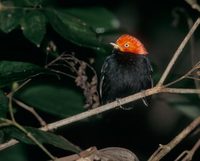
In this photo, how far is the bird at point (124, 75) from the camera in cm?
487

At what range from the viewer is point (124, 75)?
4.88 metres

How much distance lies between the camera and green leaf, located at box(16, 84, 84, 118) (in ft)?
11.3

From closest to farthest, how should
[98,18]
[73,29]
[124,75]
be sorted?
1. [73,29]
2. [98,18]
3. [124,75]

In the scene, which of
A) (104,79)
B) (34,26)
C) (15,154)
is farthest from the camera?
(104,79)

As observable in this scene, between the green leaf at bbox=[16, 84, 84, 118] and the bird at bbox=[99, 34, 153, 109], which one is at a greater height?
the green leaf at bbox=[16, 84, 84, 118]

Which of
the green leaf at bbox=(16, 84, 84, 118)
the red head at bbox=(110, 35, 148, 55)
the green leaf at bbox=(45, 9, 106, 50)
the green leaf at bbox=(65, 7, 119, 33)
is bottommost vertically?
the red head at bbox=(110, 35, 148, 55)

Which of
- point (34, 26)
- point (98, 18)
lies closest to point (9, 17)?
point (34, 26)

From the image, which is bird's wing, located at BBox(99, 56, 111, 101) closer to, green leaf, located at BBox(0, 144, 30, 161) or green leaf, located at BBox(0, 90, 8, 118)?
green leaf, located at BBox(0, 144, 30, 161)

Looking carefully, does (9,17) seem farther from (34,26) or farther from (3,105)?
(3,105)

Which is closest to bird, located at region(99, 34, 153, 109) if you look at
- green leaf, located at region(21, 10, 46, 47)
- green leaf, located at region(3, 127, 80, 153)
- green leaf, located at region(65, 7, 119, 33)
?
green leaf, located at region(65, 7, 119, 33)

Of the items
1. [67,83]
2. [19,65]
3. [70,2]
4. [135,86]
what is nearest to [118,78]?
[135,86]

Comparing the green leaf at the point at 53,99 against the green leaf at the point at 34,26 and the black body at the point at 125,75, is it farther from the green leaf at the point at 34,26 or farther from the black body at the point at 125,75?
the black body at the point at 125,75

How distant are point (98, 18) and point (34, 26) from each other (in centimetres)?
92

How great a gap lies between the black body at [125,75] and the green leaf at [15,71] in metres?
2.21
